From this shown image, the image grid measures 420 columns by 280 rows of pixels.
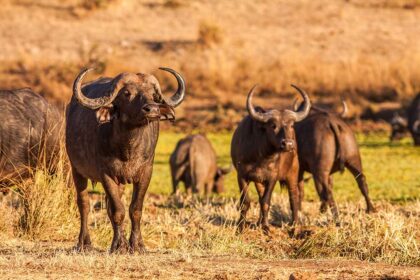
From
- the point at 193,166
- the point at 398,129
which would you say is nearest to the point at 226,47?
the point at 398,129

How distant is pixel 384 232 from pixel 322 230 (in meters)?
0.65

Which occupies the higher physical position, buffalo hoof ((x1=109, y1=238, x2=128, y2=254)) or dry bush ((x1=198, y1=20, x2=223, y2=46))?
dry bush ((x1=198, y1=20, x2=223, y2=46))

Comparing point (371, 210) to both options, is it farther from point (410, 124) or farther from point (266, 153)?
point (410, 124)

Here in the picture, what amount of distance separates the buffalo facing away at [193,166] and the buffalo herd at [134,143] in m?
4.16

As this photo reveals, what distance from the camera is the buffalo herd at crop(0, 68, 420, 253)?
11.3 meters

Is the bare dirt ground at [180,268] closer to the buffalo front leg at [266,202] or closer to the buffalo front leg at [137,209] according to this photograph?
the buffalo front leg at [137,209]

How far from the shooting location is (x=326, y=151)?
1608cm

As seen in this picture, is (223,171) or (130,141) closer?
(130,141)

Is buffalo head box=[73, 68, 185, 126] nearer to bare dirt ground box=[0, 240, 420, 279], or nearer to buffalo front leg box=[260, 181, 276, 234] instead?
bare dirt ground box=[0, 240, 420, 279]

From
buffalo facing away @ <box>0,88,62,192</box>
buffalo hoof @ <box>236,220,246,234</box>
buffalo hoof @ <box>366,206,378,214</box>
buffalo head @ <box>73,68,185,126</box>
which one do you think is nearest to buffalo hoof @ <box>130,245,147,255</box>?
buffalo head @ <box>73,68,185,126</box>

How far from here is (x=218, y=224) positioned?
14.4 m

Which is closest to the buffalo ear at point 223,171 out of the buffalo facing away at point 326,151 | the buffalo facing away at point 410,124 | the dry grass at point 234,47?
the buffalo facing away at point 326,151

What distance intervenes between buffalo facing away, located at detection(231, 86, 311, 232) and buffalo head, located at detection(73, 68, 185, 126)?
8.34 feet

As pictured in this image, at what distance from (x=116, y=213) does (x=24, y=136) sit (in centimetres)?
265
